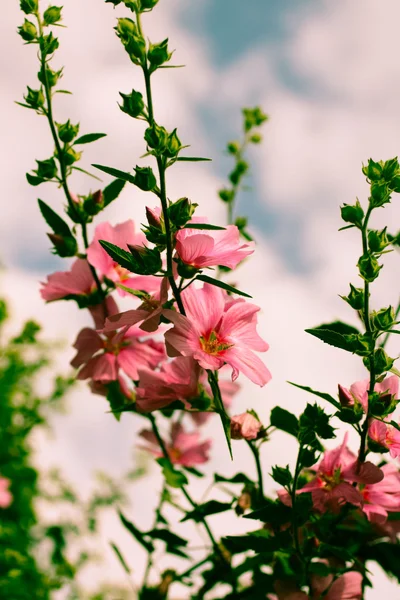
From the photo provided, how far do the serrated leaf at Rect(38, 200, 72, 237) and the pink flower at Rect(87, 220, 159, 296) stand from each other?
0.15ft

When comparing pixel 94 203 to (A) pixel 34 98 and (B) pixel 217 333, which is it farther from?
(B) pixel 217 333

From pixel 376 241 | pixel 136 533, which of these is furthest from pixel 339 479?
pixel 136 533

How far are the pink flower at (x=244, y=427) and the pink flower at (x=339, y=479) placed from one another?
0.33 ft

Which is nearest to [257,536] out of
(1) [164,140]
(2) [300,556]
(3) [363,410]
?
(2) [300,556]

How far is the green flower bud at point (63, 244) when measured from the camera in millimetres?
954

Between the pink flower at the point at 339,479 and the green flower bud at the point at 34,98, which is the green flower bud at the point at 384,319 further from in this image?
the green flower bud at the point at 34,98

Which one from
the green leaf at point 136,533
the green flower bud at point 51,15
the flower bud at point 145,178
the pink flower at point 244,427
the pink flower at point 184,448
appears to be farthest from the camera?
the pink flower at point 184,448

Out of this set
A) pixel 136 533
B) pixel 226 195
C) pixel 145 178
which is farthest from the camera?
pixel 226 195

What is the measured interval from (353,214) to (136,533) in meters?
0.69

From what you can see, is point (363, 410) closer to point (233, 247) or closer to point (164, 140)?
point (233, 247)

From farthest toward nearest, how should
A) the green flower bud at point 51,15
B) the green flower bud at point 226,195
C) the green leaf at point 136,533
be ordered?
the green flower bud at point 226,195 → the green leaf at point 136,533 → the green flower bud at point 51,15

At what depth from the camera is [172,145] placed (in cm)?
71

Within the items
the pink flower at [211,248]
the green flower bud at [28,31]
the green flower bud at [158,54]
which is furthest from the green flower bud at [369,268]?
the green flower bud at [28,31]

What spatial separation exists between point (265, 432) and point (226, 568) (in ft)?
0.94
